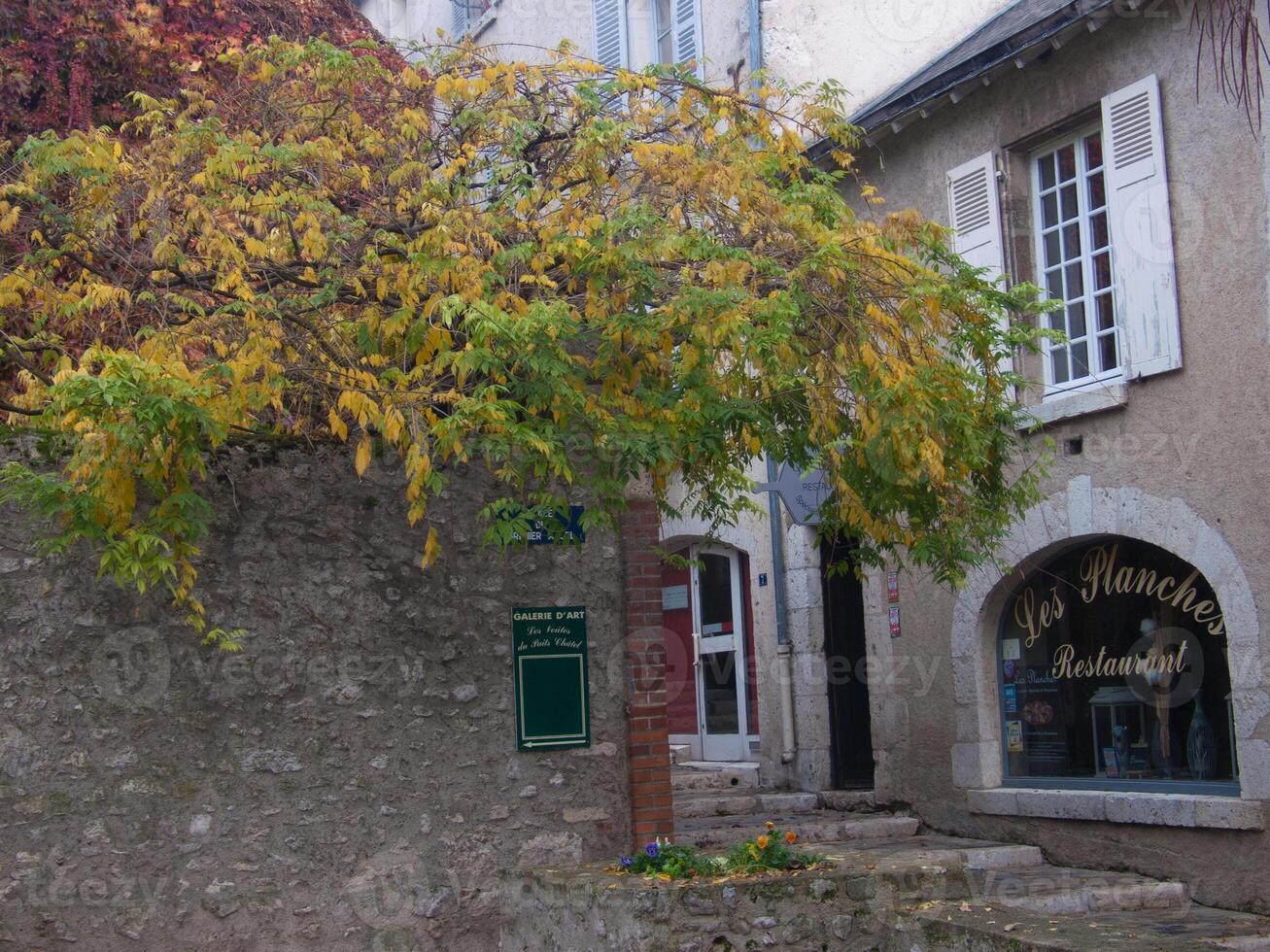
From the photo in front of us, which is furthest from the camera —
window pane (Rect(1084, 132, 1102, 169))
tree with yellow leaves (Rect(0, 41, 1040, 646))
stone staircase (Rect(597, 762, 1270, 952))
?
window pane (Rect(1084, 132, 1102, 169))

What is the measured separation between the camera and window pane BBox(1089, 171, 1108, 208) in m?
9.24

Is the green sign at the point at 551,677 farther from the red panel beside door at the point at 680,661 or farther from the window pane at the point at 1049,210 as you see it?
the red panel beside door at the point at 680,661

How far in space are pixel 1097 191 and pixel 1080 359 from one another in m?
1.09

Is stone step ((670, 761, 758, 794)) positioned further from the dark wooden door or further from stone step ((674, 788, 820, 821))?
the dark wooden door

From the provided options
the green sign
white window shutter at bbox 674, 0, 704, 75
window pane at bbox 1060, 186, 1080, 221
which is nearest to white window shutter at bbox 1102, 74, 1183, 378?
window pane at bbox 1060, 186, 1080, 221

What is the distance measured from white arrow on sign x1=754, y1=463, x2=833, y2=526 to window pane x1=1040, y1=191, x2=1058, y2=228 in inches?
94.2

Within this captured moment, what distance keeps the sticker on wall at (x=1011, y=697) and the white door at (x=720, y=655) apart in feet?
10.2

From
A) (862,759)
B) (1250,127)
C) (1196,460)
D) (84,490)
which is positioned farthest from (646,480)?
(84,490)

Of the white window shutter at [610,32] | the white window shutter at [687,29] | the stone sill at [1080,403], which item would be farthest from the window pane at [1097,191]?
the white window shutter at [610,32]

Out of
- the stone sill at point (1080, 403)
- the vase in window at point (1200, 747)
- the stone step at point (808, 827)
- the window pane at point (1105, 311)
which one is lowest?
the stone step at point (808, 827)

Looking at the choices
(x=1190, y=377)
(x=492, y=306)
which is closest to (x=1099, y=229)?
(x=1190, y=377)

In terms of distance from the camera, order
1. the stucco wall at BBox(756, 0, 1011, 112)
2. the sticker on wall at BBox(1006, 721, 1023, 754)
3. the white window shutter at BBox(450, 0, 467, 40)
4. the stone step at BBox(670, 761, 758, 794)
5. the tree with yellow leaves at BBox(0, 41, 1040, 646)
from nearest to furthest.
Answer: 1. the tree with yellow leaves at BBox(0, 41, 1040, 646)
2. the sticker on wall at BBox(1006, 721, 1023, 754)
3. the stucco wall at BBox(756, 0, 1011, 112)
4. the stone step at BBox(670, 761, 758, 794)
5. the white window shutter at BBox(450, 0, 467, 40)

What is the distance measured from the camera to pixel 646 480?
34.7 feet

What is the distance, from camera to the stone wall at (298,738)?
20.6ft
